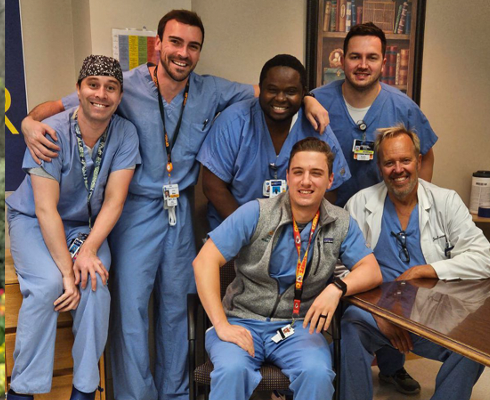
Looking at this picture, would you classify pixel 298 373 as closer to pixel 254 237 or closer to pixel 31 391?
pixel 254 237

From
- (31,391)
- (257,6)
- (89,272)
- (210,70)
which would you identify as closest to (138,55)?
(210,70)

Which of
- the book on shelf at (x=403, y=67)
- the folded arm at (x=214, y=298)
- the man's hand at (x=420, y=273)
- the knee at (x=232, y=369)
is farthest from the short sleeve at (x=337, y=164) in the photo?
the book on shelf at (x=403, y=67)

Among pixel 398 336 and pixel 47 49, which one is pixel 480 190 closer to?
pixel 398 336

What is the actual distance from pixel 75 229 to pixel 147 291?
442 mm

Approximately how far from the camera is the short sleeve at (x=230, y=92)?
108 inches

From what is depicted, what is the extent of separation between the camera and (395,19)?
3.59 meters

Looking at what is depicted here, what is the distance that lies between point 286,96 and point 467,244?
986 millimetres

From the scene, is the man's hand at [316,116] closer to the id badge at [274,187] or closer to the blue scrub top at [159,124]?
the id badge at [274,187]

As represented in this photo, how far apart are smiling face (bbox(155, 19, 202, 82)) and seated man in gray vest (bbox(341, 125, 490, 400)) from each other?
37.4 inches

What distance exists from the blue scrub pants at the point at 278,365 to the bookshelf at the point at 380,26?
6.24 feet

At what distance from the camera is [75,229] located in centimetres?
243

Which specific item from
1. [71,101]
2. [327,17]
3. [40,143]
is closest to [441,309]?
[40,143]

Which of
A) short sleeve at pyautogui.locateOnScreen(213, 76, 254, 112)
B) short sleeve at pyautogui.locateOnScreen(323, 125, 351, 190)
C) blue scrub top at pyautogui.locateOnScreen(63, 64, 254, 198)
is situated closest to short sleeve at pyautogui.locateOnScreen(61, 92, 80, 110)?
blue scrub top at pyautogui.locateOnScreen(63, 64, 254, 198)

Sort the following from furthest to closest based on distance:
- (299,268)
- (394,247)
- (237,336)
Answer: (394,247), (299,268), (237,336)
